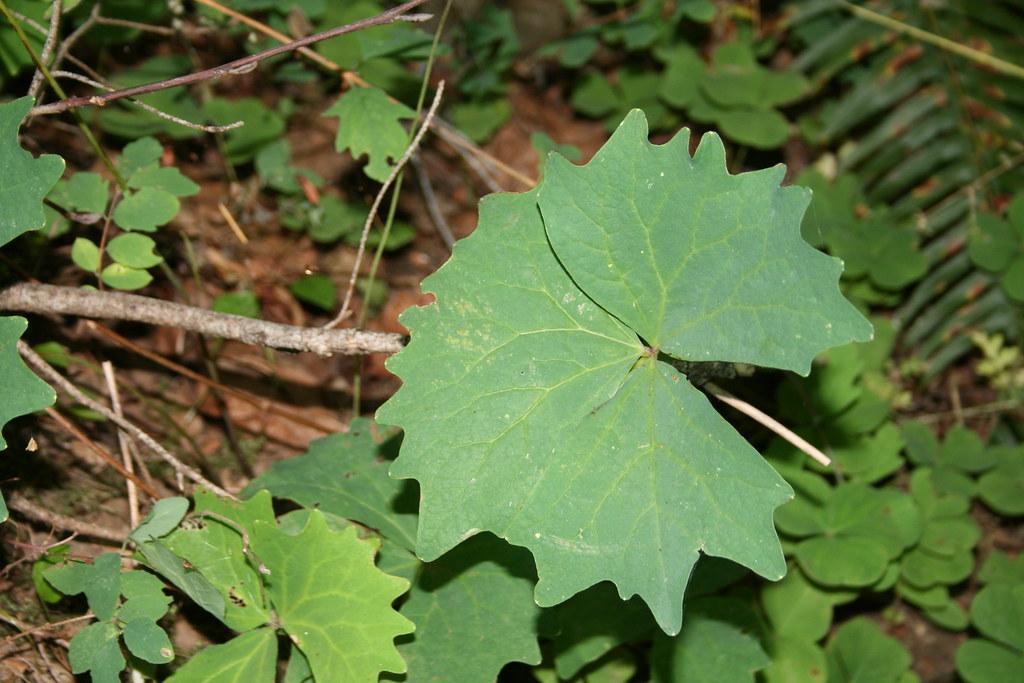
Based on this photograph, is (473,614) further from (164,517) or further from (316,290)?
(316,290)

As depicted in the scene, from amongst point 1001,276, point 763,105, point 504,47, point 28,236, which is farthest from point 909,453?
point 28,236

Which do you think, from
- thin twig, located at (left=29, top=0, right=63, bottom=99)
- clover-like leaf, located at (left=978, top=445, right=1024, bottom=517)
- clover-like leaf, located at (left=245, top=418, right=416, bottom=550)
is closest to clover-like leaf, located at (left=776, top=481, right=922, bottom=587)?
clover-like leaf, located at (left=978, top=445, right=1024, bottom=517)

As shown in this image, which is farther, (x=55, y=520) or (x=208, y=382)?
(x=208, y=382)

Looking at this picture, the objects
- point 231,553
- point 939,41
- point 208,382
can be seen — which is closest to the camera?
point 231,553

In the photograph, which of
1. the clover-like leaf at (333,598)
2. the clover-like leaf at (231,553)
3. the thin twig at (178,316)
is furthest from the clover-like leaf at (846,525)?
the clover-like leaf at (231,553)

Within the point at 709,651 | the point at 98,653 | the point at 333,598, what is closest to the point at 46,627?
the point at 98,653

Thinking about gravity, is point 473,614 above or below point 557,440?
Answer: below

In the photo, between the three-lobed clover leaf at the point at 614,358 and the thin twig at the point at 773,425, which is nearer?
the three-lobed clover leaf at the point at 614,358

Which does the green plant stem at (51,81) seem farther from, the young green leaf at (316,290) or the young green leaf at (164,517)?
the young green leaf at (164,517)
